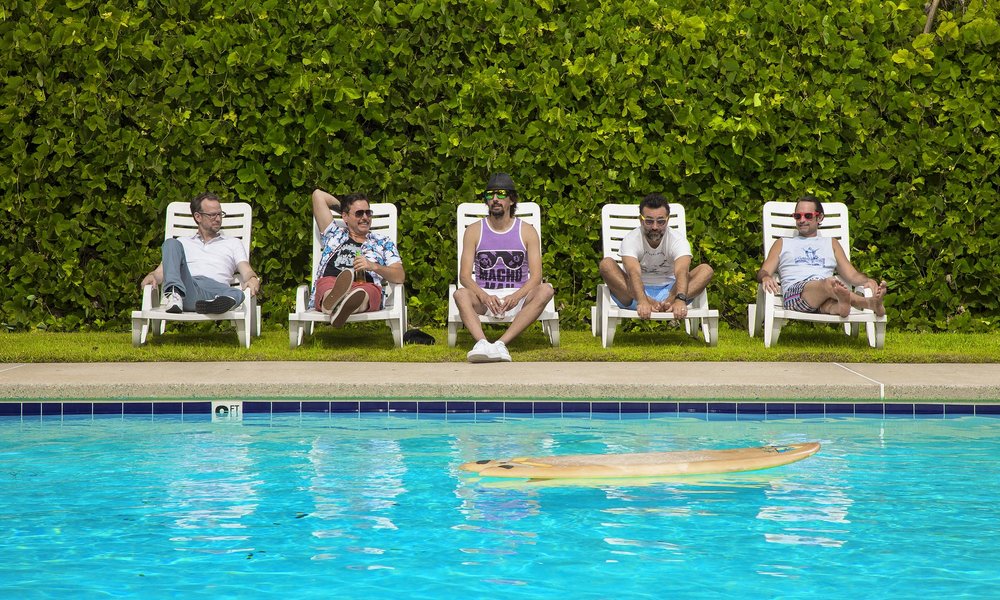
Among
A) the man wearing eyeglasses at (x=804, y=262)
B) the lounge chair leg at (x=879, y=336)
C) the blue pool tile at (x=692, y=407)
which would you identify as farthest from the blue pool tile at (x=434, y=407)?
the lounge chair leg at (x=879, y=336)

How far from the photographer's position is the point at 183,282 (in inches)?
352

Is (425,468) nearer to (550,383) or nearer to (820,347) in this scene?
(550,383)

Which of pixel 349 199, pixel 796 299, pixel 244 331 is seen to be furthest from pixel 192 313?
pixel 796 299

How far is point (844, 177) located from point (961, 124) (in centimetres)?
97

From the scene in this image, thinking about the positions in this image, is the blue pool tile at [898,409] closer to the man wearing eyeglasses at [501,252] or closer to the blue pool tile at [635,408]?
the blue pool tile at [635,408]

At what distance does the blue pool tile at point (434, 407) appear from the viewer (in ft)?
22.9

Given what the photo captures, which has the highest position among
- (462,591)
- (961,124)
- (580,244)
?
(961,124)

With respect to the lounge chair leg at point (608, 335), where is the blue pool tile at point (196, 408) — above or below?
below

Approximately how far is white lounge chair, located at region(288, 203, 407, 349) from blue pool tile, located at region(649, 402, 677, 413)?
264cm

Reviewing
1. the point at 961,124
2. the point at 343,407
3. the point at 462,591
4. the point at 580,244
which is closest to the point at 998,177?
the point at 961,124

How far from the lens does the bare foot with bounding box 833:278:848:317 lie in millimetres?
8820

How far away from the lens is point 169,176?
1020 cm

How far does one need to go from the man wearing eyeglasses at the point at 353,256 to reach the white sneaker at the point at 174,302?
904mm

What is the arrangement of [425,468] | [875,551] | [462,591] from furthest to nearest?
[425,468] < [875,551] < [462,591]
